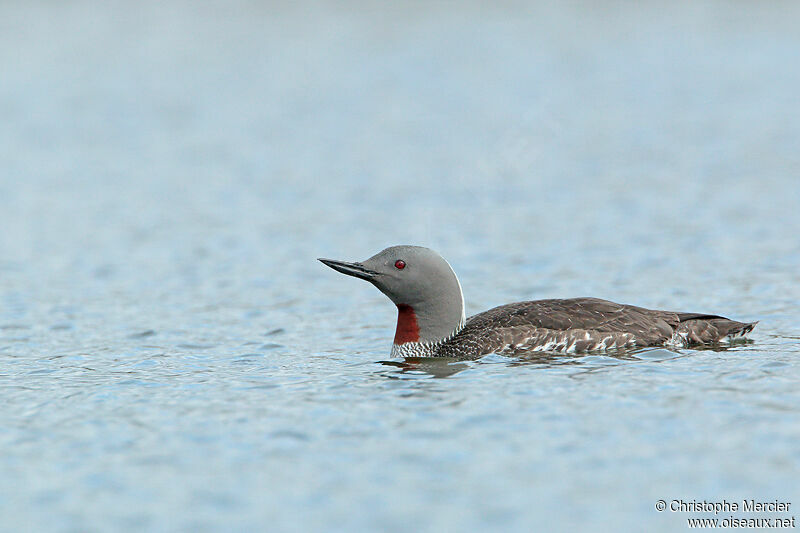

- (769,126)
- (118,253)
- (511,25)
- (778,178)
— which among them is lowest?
(118,253)

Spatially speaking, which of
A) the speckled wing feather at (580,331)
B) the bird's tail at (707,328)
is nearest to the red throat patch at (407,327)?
the speckled wing feather at (580,331)

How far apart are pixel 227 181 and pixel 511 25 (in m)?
17.6

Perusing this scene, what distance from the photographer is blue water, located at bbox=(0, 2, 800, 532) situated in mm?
7324

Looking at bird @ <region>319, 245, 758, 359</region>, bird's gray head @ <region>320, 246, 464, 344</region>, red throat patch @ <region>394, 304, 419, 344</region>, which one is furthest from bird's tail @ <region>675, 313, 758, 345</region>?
red throat patch @ <region>394, 304, 419, 344</region>

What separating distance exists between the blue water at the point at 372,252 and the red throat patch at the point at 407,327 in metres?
0.44

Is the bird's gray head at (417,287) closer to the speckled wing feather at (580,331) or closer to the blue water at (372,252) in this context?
the speckled wing feather at (580,331)

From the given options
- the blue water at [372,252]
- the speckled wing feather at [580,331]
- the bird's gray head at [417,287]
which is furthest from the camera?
the bird's gray head at [417,287]

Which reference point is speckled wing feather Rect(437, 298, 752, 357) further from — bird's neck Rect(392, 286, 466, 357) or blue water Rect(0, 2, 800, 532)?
blue water Rect(0, 2, 800, 532)

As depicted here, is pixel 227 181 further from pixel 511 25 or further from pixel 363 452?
pixel 511 25

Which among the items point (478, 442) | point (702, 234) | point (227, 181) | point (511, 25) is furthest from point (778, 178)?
point (511, 25)

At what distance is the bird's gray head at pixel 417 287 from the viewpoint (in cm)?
1070

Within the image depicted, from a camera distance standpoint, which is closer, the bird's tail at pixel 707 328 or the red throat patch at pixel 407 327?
the bird's tail at pixel 707 328

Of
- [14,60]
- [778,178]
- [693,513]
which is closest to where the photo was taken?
[693,513]

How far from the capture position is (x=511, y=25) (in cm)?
3631
